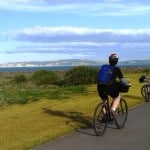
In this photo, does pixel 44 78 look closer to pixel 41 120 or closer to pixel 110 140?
pixel 41 120

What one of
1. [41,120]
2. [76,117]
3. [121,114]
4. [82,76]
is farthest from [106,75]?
[82,76]

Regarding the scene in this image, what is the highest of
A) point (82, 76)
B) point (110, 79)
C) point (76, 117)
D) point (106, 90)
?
point (110, 79)

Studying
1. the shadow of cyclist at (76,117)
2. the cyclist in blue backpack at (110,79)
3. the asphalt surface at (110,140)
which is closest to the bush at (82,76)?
the shadow of cyclist at (76,117)

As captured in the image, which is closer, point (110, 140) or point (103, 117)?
point (110, 140)

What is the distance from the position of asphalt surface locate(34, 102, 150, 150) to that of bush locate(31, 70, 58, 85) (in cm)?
2782

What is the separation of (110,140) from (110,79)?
1.84 metres

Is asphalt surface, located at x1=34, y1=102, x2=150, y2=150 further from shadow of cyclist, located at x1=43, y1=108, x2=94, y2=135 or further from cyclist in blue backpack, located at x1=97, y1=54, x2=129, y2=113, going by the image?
cyclist in blue backpack, located at x1=97, y1=54, x2=129, y2=113

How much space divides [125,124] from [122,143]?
11.3 feet

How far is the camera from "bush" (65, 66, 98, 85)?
40500 mm

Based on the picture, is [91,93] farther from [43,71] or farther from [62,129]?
[43,71]

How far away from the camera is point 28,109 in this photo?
2072 cm

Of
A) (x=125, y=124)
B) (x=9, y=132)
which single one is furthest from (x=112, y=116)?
(x=9, y=132)

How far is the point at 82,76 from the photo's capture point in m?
40.7

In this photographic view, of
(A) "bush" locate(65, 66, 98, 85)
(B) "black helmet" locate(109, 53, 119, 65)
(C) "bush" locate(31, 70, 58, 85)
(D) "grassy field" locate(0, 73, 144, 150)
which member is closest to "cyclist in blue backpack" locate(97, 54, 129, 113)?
(B) "black helmet" locate(109, 53, 119, 65)
